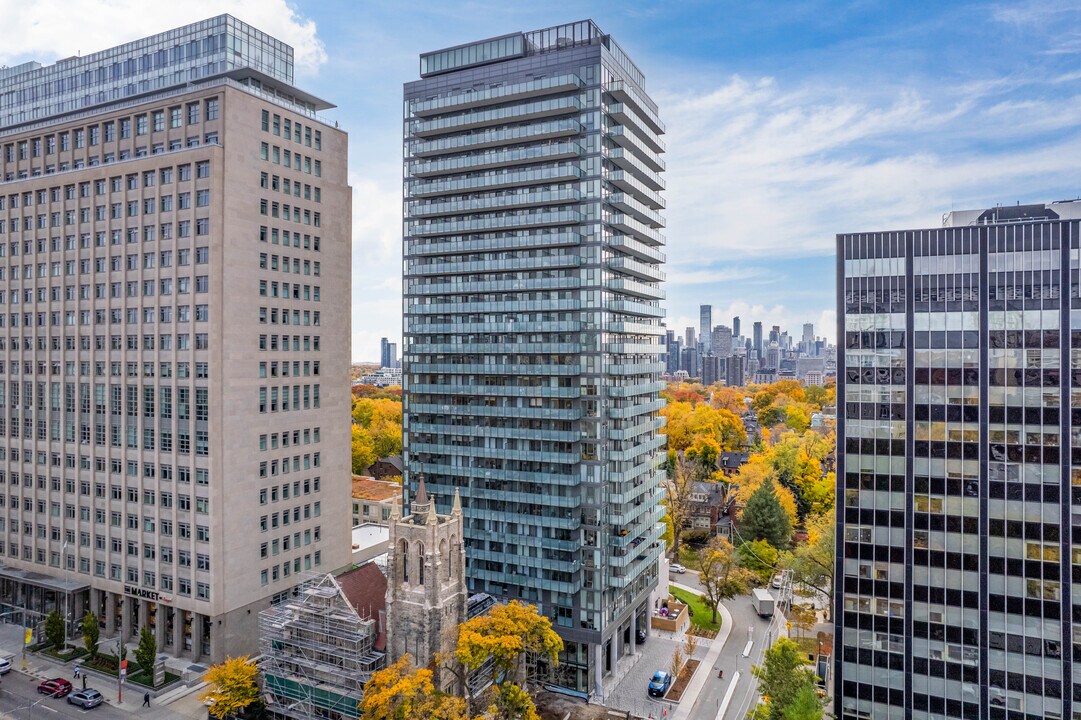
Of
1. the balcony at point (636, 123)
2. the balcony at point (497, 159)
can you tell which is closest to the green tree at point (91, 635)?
the balcony at point (497, 159)

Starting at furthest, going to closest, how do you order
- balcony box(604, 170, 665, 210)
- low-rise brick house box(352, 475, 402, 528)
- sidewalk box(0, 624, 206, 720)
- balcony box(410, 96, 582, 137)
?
low-rise brick house box(352, 475, 402, 528) → balcony box(604, 170, 665, 210) → balcony box(410, 96, 582, 137) → sidewalk box(0, 624, 206, 720)

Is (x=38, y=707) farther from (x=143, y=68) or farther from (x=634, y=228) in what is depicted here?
(x=634, y=228)

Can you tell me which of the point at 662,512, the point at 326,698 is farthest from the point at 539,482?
the point at 326,698

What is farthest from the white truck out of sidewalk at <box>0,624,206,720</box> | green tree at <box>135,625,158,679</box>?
green tree at <box>135,625,158,679</box>

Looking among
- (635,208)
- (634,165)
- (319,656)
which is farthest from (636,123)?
(319,656)

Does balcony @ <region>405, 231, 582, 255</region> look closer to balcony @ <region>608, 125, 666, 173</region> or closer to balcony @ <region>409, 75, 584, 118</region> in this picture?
balcony @ <region>608, 125, 666, 173</region>

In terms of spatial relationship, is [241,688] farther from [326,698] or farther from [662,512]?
[662,512]
